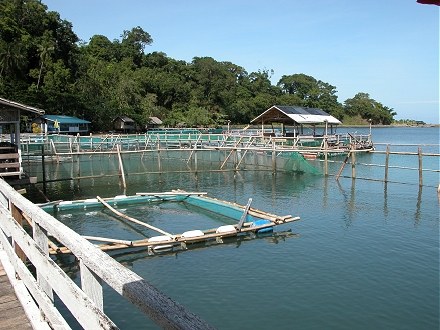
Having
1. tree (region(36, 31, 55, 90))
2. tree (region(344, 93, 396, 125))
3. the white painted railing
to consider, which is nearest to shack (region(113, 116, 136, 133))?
tree (region(36, 31, 55, 90))

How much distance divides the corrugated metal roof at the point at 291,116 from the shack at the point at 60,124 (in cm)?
1953

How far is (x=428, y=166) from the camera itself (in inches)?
1117

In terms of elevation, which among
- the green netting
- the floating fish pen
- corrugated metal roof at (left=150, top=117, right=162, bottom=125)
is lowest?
the floating fish pen

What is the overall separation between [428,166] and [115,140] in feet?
67.7

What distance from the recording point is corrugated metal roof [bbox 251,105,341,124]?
32156mm

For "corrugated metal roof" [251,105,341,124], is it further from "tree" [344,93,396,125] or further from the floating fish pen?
"tree" [344,93,396,125]

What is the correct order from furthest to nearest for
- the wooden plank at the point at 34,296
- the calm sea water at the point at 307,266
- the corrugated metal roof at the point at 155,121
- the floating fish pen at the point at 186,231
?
the corrugated metal roof at the point at 155,121, the floating fish pen at the point at 186,231, the calm sea water at the point at 307,266, the wooden plank at the point at 34,296

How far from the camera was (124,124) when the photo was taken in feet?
163

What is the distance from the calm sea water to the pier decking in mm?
2691

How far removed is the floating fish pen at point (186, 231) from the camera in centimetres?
920

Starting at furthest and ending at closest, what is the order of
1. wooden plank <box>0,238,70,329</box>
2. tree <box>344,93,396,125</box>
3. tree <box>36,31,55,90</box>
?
tree <box>344,93,396,125</box>
tree <box>36,31,55,90</box>
wooden plank <box>0,238,70,329</box>

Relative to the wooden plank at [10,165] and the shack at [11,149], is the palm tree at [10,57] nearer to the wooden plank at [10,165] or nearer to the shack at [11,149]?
the shack at [11,149]

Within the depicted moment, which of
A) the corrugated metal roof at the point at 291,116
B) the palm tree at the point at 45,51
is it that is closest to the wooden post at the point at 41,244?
A: the corrugated metal roof at the point at 291,116

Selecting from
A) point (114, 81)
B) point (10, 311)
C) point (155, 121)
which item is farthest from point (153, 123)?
point (10, 311)
